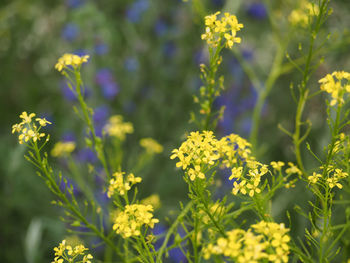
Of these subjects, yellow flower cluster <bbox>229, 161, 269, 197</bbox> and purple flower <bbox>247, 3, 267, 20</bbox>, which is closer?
yellow flower cluster <bbox>229, 161, 269, 197</bbox>

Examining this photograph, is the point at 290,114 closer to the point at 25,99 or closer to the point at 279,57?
the point at 279,57

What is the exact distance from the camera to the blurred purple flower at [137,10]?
1.72 metres

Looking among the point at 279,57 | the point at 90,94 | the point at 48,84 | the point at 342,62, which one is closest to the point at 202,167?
the point at 279,57

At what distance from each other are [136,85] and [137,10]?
0.99ft

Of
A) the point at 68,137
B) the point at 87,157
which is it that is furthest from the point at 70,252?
the point at 68,137

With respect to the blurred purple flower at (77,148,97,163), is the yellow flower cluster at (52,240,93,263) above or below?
below

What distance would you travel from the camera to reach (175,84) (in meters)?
1.79

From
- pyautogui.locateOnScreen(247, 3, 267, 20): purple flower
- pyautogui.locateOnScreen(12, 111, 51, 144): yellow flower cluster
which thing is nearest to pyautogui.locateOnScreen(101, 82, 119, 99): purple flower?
pyautogui.locateOnScreen(247, 3, 267, 20): purple flower

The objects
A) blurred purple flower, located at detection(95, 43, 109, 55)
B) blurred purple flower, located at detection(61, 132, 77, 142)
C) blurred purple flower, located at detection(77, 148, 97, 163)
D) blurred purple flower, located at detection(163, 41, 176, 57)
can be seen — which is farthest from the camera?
blurred purple flower, located at detection(163, 41, 176, 57)

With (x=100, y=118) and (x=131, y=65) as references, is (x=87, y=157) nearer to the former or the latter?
(x=100, y=118)

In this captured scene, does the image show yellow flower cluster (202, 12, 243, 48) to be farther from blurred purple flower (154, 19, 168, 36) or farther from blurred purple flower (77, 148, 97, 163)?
blurred purple flower (154, 19, 168, 36)

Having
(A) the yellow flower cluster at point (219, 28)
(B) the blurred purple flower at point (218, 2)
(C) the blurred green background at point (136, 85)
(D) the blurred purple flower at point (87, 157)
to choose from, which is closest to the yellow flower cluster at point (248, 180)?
(A) the yellow flower cluster at point (219, 28)

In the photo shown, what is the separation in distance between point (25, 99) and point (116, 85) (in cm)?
49

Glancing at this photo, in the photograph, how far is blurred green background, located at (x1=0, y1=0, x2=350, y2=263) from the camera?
1533 millimetres
